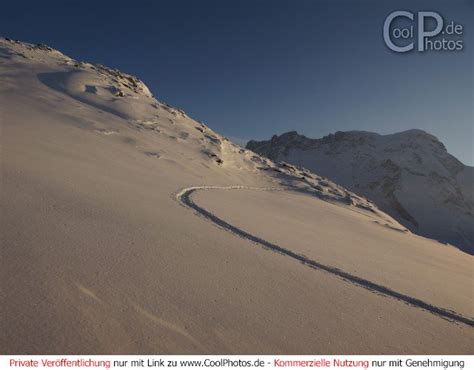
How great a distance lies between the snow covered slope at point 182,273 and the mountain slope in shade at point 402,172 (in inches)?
2916

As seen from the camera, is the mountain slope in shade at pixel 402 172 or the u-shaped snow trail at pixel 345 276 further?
the mountain slope in shade at pixel 402 172

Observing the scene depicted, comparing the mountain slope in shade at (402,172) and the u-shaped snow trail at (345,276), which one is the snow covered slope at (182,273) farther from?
the mountain slope in shade at (402,172)

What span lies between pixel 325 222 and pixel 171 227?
302 inches

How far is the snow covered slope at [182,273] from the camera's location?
3.78 m

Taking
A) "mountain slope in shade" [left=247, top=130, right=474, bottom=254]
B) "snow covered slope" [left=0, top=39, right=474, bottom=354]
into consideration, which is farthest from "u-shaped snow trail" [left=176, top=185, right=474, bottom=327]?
"mountain slope in shade" [left=247, top=130, right=474, bottom=254]

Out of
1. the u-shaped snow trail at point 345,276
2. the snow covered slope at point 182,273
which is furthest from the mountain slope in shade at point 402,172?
the u-shaped snow trail at point 345,276

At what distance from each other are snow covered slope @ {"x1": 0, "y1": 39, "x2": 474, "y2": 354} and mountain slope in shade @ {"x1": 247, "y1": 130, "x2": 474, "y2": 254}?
74.1 meters

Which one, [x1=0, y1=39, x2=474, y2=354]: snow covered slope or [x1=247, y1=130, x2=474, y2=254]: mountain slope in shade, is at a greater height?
[x1=247, y1=130, x2=474, y2=254]: mountain slope in shade

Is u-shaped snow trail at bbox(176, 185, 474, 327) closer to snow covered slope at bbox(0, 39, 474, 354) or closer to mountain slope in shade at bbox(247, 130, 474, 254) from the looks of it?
snow covered slope at bbox(0, 39, 474, 354)

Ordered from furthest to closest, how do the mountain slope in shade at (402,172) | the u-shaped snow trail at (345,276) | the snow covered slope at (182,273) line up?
the mountain slope in shade at (402,172), the u-shaped snow trail at (345,276), the snow covered slope at (182,273)

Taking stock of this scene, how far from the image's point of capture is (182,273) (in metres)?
5.24

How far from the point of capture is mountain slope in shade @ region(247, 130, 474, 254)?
80062 millimetres

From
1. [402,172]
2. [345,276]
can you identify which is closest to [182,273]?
[345,276]

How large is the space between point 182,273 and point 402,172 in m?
101
